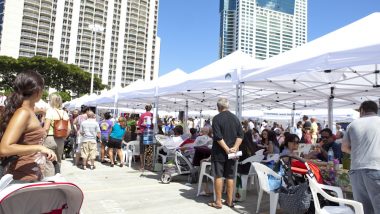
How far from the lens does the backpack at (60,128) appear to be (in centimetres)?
604

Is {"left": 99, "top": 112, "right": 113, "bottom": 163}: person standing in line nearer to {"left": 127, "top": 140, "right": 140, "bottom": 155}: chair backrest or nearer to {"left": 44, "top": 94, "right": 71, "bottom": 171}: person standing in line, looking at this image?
{"left": 127, "top": 140, "right": 140, "bottom": 155}: chair backrest

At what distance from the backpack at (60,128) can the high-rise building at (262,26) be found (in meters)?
148

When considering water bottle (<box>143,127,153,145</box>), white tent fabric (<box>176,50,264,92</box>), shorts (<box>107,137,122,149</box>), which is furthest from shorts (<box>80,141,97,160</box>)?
white tent fabric (<box>176,50,264,92</box>)

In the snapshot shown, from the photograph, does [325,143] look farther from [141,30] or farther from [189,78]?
[141,30]

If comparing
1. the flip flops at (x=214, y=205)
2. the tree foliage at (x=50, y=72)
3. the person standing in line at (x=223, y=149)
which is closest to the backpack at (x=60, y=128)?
the person standing in line at (x=223, y=149)

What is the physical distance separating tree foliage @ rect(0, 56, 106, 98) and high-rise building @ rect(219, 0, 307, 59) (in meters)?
95.4

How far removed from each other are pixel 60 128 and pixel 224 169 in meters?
3.14

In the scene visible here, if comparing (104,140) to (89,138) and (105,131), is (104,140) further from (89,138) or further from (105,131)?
(89,138)

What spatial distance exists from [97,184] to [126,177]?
3.45ft

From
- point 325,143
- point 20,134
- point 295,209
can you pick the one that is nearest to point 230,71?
point 325,143

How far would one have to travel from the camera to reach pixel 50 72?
217 ft

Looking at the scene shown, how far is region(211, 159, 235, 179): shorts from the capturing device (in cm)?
531

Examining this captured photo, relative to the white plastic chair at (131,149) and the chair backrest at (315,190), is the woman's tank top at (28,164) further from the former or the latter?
the white plastic chair at (131,149)

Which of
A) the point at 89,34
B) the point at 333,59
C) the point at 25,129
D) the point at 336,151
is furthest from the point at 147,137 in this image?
the point at 89,34
